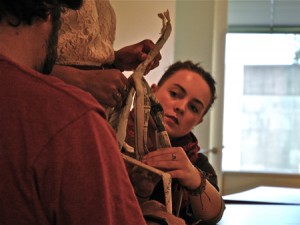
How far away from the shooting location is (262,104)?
3592mm

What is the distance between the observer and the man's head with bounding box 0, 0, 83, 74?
1.80 feet

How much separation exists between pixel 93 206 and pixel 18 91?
157mm

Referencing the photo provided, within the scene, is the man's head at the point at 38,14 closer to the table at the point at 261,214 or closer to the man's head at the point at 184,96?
the man's head at the point at 184,96

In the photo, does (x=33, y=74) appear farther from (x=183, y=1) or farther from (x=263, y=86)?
(x=263, y=86)

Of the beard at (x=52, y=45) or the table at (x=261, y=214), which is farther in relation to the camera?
the table at (x=261, y=214)

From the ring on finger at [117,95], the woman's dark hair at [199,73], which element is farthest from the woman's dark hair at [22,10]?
the woman's dark hair at [199,73]

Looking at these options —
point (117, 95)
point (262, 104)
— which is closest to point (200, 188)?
point (117, 95)

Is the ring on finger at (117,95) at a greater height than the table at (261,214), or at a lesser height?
greater

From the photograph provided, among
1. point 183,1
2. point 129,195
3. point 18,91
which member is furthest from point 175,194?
point 183,1

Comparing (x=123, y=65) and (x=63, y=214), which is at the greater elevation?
(x=123, y=65)

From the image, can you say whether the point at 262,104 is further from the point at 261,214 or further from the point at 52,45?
the point at 52,45

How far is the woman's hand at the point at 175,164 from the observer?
32.7 inches

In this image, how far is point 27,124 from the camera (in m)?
0.51

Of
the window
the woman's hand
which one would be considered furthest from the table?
the window
